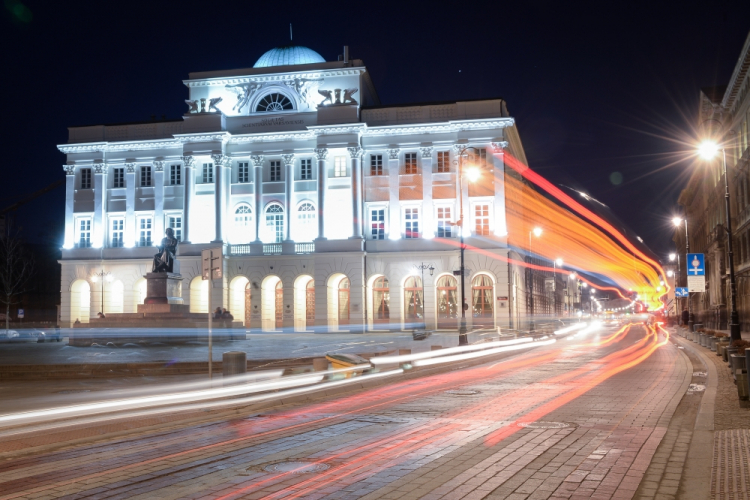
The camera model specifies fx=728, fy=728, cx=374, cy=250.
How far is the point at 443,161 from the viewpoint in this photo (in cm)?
6259

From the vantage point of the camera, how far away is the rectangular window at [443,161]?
6250cm

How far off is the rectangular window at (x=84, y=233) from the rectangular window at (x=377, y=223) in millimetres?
26602

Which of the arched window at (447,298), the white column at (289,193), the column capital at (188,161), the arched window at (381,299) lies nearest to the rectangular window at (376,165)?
the white column at (289,193)

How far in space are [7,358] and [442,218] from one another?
4011 centimetres

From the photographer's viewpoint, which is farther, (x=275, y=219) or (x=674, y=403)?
(x=275, y=219)

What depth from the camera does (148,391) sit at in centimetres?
1650

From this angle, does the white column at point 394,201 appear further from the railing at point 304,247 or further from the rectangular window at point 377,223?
the railing at point 304,247

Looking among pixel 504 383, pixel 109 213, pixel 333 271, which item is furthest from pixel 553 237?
pixel 504 383

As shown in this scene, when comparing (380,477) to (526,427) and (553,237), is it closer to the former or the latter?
(526,427)

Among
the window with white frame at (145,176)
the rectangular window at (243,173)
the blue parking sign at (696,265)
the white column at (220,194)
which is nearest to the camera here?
the blue parking sign at (696,265)

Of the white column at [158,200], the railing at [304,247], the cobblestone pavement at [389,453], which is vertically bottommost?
the cobblestone pavement at [389,453]

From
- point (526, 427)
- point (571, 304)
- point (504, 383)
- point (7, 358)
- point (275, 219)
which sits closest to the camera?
point (526, 427)

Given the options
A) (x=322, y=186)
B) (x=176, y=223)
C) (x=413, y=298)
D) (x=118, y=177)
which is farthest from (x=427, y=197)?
(x=118, y=177)

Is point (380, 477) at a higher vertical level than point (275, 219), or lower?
lower
